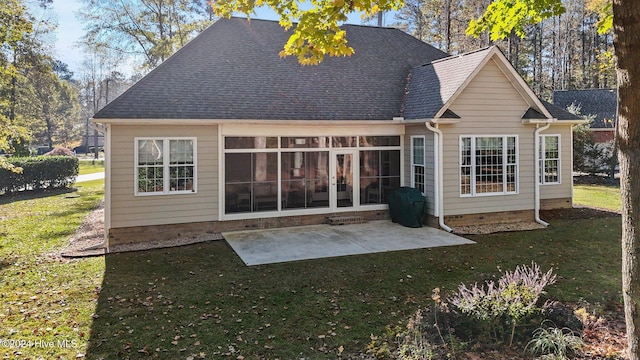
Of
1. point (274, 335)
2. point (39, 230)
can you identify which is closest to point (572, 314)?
point (274, 335)

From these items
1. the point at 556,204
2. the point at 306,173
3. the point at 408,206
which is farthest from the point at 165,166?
the point at 556,204

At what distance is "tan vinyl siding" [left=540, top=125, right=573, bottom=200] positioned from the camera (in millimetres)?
15461

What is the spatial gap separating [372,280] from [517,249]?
4.34 meters

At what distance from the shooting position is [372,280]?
7.76 m

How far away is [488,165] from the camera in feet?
41.9

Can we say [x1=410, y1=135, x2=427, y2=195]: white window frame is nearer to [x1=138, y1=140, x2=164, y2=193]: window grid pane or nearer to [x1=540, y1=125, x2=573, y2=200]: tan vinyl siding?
[x1=540, y1=125, x2=573, y2=200]: tan vinyl siding

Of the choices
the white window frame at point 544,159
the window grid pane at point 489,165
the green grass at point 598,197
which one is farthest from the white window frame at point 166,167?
the green grass at point 598,197

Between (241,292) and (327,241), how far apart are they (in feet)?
13.1

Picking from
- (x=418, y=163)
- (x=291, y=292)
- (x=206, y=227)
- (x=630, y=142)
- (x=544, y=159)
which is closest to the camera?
(x=630, y=142)

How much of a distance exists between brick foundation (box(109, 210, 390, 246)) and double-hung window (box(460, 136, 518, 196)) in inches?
116

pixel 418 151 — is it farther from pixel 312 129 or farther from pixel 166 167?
pixel 166 167

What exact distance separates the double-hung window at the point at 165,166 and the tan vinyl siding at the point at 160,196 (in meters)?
0.13

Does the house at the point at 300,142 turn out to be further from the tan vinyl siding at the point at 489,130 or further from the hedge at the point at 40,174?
the hedge at the point at 40,174

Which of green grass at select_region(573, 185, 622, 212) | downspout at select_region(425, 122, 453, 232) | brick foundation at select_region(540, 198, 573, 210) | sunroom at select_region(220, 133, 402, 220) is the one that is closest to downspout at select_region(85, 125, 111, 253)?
sunroom at select_region(220, 133, 402, 220)
